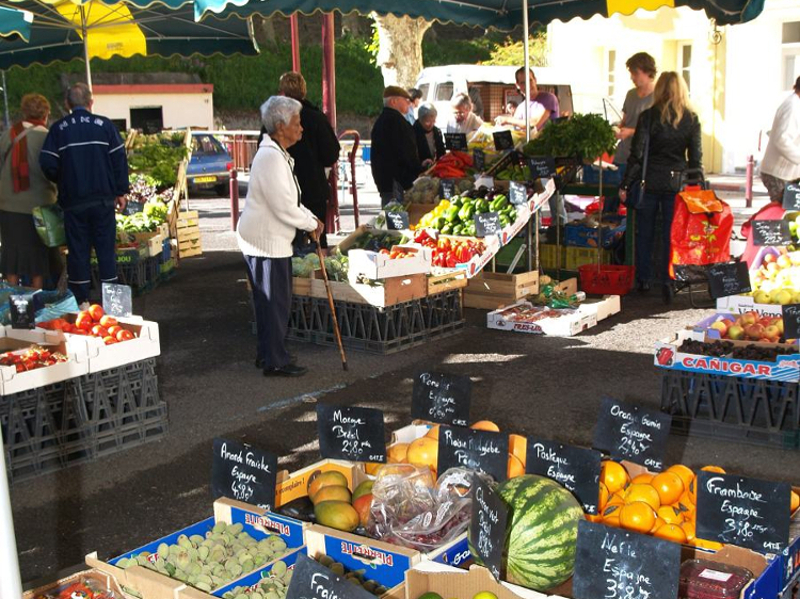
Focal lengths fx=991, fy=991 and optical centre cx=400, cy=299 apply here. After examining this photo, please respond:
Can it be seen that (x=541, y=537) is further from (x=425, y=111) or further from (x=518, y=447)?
(x=425, y=111)

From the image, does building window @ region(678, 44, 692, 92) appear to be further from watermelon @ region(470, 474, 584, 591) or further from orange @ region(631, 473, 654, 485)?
watermelon @ region(470, 474, 584, 591)

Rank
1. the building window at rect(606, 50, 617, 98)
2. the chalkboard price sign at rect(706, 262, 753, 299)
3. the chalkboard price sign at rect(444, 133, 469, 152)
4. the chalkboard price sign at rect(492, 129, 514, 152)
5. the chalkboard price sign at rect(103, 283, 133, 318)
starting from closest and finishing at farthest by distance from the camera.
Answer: the chalkboard price sign at rect(103, 283, 133, 318), the chalkboard price sign at rect(706, 262, 753, 299), the chalkboard price sign at rect(492, 129, 514, 152), the chalkboard price sign at rect(444, 133, 469, 152), the building window at rect(606, 50, 617, 98)

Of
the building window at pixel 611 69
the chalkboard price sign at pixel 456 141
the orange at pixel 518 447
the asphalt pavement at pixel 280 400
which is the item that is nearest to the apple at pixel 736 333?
the asphalt pavement at pixel 280 400

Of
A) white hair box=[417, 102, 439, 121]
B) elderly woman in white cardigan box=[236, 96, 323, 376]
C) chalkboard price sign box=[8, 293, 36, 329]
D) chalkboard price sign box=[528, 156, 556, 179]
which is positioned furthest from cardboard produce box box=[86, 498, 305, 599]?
white hair box=[417, 102, 439, 121]

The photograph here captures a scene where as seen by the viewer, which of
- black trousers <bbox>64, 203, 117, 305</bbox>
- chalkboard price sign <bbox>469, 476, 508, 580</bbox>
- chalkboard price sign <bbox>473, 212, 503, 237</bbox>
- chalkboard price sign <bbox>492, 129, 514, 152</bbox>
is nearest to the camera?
chalkboard price sign <bbox>469, 476, 508, 580</bbox>

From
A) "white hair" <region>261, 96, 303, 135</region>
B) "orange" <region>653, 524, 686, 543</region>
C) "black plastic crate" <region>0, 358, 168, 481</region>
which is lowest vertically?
"black plastic crate" <region>0, 358, 168, 481</region>

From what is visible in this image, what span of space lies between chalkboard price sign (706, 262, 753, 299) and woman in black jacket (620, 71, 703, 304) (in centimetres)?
273

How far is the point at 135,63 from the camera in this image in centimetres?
3484

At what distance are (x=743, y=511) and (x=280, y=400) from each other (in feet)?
13.6

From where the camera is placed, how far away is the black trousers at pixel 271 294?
274 inches

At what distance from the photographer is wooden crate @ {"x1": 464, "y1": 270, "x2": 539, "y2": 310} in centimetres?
938

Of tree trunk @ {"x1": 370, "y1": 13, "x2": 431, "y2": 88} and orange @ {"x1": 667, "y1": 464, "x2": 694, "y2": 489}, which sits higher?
tree trunk @ {"x1": 370, "y1": 13, "x2": 431, "y2": 88}

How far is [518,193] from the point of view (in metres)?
9.26

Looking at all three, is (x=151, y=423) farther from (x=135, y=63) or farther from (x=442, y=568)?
(x=135, y=63)
